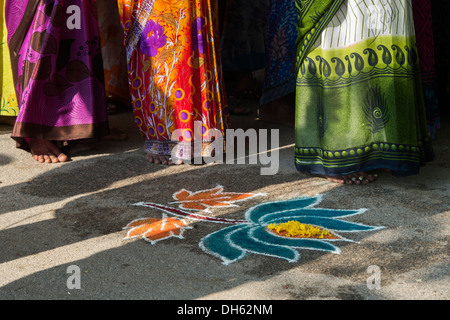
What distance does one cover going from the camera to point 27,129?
4508mm

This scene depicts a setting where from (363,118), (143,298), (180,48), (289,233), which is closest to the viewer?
(143,298)

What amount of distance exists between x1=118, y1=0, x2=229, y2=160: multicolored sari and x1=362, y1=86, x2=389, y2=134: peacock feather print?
1.08 metres

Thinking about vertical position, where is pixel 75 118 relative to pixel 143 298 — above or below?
above

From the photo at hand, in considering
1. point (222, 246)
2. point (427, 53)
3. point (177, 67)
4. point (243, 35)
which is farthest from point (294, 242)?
point (243, 35)

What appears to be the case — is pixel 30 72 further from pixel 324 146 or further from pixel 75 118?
pixel 324 146

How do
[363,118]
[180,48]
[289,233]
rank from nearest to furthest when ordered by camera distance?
1. [289,233]
2. [363,118]
3. [180,48]

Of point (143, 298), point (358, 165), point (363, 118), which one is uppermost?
point (363, 118)

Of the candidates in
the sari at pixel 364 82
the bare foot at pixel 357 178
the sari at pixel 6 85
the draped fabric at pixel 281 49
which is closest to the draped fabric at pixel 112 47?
the sari at pixel 6 85

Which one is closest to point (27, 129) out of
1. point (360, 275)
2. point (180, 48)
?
point (180, 48)

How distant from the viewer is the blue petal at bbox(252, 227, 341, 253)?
3.07m

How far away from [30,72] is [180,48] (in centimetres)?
104

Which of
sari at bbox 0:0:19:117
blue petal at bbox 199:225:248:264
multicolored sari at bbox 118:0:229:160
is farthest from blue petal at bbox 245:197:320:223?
sari at bbox 0:0:19:117

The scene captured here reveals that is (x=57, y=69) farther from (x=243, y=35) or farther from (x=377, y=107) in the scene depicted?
Answer: (x=243, y=35)

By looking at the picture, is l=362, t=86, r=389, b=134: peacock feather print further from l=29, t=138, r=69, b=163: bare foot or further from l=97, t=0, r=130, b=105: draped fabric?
l=97, t=0, r=130, b=105: draped fabric
